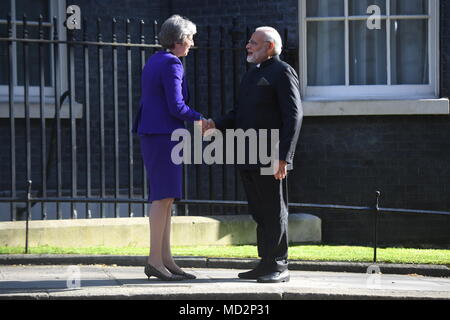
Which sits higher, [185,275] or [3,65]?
[3,65]

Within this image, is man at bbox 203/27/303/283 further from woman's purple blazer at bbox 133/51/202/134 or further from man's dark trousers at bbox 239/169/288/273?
woman's purple blazer at bbox 133/51/202/134

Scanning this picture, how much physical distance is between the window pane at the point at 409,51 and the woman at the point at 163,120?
465 cm

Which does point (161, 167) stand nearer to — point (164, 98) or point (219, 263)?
point (164, 98)

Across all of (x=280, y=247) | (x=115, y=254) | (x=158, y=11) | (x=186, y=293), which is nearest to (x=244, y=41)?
(x=158, y=11)

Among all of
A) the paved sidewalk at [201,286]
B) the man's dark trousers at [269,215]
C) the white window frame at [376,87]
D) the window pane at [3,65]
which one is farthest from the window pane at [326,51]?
the man's dark trousers at [269,215]

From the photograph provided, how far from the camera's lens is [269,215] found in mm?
7668

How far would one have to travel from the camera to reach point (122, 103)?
11.9 meters

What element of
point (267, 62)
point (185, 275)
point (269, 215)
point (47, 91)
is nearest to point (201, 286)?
point (185, 275)

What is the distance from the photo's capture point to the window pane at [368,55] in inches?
464

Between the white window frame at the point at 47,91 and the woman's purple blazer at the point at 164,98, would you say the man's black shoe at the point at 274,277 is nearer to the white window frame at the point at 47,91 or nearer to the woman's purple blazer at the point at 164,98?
the woman's purple blazer at the point at 164,98

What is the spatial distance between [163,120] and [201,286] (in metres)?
1.22

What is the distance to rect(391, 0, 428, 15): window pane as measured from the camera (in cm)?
1170

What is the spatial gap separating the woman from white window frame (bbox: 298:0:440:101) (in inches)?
165

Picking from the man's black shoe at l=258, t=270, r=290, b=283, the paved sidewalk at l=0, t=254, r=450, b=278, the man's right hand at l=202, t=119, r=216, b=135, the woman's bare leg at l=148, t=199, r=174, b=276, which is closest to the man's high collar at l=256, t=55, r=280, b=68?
the man's right hand at l=202, t=119, r=216, b=135
